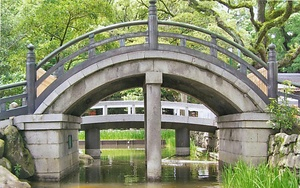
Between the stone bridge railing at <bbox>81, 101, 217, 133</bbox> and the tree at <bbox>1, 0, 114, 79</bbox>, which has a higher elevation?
the tree at <bbox>1, 0, 114, 79</bbox>

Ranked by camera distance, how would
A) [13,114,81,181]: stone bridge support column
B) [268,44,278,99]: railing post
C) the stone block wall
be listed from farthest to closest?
[268,44,278,99]: railing post < [13,114,81,181]: stone bridge support column < the stone block wall

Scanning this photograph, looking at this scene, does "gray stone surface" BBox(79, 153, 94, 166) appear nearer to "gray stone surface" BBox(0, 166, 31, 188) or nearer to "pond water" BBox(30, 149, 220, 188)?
"pond water" BBox(30, 149, 220, 188)

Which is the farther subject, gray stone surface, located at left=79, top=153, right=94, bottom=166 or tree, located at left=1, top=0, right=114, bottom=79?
gray stone surface, located at left=79, top=153, right=94, bottom=166

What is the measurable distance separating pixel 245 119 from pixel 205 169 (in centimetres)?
365

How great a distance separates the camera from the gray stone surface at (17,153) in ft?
33.6

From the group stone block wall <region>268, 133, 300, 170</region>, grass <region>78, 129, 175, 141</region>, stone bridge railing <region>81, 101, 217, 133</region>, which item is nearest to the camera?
stone block wall <region>268, 133, 300, 170</region>

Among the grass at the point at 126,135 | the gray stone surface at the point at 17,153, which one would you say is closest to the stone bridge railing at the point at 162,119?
the grass at the point at 126,135

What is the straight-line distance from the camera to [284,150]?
1004cm

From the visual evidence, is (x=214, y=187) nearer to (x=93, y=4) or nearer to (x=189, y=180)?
(x=189, y=180)

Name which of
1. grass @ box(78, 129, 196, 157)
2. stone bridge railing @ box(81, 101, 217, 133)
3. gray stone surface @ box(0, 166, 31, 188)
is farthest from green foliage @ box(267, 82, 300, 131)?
grass @ box(78, 129, 196, 157)

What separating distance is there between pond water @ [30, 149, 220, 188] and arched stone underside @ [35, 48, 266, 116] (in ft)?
6.85

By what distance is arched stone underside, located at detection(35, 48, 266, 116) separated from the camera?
11195 millimetres

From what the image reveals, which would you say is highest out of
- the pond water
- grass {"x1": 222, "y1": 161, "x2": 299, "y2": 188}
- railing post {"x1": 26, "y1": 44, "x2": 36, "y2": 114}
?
railing post {"x1": 26, "y1": 44, "x2": 36, "y2": 114}

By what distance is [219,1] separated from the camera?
18016mm
